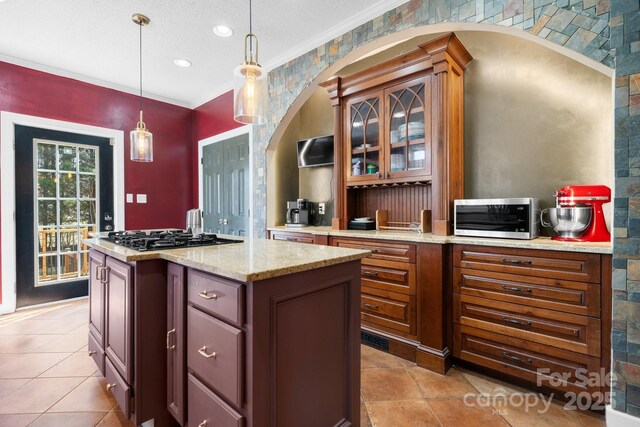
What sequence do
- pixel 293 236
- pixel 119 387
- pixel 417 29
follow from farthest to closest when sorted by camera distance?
pixel 293 236, pixel 417 29, pixel 119 387

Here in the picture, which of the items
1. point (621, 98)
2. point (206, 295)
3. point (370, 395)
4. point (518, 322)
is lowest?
point (370, 395)

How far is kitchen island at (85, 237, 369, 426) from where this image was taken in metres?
1.08

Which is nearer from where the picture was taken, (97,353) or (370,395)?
(370,395)

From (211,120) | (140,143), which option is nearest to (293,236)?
(140,143)

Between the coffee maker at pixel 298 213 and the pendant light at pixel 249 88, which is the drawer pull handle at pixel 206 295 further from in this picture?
the coffee maker at pixel 298 213

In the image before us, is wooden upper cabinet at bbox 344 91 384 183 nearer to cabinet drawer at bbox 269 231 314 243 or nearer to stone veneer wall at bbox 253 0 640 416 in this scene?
cabinet drawer at bbox 269 231 314 243

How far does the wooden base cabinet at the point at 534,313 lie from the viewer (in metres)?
1.66

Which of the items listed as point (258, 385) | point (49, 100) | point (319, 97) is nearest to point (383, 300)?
point (258, 385)

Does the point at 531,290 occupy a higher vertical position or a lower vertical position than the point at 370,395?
higher

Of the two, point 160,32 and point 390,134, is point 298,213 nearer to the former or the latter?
point 390,134

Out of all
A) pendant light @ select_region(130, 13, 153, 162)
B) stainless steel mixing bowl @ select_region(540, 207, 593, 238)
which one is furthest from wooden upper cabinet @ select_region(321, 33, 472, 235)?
pendant light @ select_region(130, 13, 153, 162)

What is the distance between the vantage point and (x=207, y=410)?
Answer: 1.25m

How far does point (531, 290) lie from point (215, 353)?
5.84 ft

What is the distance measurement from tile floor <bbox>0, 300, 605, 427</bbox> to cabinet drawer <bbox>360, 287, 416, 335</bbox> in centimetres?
25
